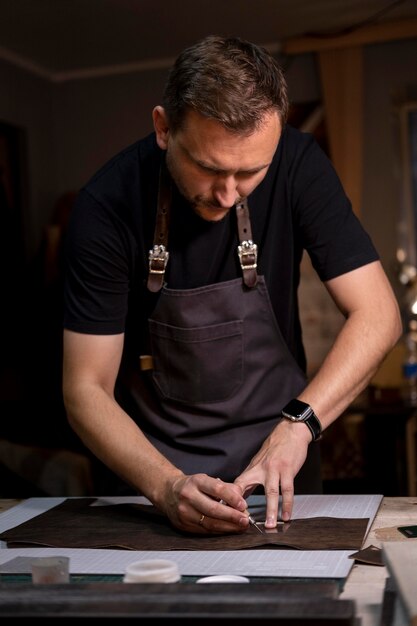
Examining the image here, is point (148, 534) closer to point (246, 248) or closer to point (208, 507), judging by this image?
point (208, 507)

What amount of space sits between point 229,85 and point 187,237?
461mm

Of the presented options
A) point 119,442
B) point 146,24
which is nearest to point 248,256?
point 119,442

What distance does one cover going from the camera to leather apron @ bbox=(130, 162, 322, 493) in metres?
2.11

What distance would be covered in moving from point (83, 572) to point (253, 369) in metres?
0.77

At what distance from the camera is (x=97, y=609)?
1.05m

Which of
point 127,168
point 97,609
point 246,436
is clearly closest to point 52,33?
point 127,168

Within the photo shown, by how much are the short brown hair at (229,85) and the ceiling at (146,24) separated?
4.02 meters

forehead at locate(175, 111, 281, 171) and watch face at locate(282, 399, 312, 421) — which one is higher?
forehead at locate(175, 111, 281, 171)

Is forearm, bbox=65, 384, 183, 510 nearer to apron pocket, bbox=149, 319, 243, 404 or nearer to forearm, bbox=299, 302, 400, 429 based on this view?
apron pocket, bbox=149, 319, 243, 404

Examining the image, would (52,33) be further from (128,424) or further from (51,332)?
(128,424)

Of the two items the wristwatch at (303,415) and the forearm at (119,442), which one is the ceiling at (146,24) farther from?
the wristwatch at (303,415)

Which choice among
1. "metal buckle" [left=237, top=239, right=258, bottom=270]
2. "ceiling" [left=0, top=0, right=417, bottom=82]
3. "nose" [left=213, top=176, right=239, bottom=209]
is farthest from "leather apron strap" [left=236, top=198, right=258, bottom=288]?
"ceiling" [left=0, top=0, right=417, bottom=82]

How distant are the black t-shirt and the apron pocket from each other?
110mm

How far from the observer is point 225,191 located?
73.8 inches
